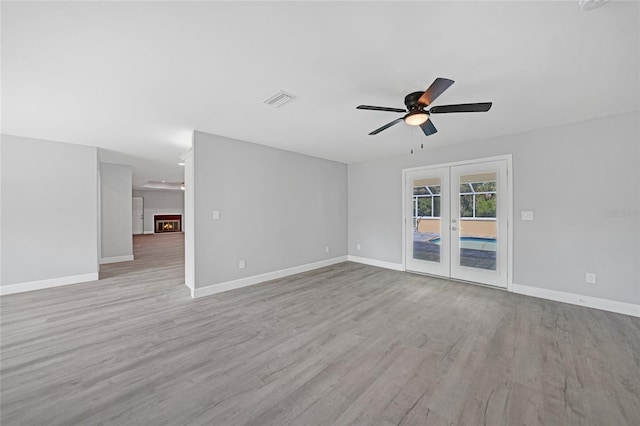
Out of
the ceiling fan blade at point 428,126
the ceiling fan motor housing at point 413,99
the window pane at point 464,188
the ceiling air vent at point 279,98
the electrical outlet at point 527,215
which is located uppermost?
the ceiling air vent at point 279,98

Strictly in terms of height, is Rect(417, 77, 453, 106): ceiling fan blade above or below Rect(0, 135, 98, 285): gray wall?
above

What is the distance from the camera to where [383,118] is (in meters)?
3.18

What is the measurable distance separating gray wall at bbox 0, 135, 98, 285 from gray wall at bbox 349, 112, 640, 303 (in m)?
6.89

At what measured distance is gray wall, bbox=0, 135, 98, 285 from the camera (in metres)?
3.85

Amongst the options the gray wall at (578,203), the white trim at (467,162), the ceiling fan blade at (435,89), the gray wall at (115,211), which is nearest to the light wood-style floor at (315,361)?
the gray wall at (578,203)

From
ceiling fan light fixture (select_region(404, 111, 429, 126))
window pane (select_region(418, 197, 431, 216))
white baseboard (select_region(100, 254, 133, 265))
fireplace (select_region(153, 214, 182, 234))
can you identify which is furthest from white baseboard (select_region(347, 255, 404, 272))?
fireplace (select_region(153, 214, 182, 234))

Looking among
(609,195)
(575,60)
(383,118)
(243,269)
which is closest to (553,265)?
(609,195)

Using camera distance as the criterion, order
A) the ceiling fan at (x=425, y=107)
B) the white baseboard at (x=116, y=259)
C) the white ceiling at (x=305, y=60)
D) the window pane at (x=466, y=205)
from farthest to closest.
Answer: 1. the white baseboard at (x=116, y=259)
2. the window pane at (x=466, y=205)
3. the ceiling fan at (x=425, y=107)
4. the white ceiling at (x=305, y=60)

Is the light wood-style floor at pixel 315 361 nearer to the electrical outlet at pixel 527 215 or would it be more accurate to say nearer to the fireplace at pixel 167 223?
the electrical outlet at pixel 527 215

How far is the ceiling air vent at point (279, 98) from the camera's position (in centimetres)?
254

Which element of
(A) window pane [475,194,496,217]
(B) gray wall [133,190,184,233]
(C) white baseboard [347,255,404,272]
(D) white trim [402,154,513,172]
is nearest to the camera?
(D) white trim [402,154,513,172]

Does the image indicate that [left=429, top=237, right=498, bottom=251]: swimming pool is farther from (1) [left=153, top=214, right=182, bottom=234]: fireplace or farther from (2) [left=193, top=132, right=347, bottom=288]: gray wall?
(1) [left=153, top=214, right=182, bottom=234]: fireplace

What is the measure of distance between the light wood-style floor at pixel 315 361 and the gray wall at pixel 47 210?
0.60 meters

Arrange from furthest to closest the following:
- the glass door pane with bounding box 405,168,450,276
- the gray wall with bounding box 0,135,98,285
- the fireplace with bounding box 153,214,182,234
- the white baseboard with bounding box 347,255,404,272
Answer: the fireplace with bounding box 153,214,182,234, the white baseboard with bounding box 347,255,404,272, the glass door pane with bounding box 405,168,450,276, the gray wall with bounding box 0,135,98,285
